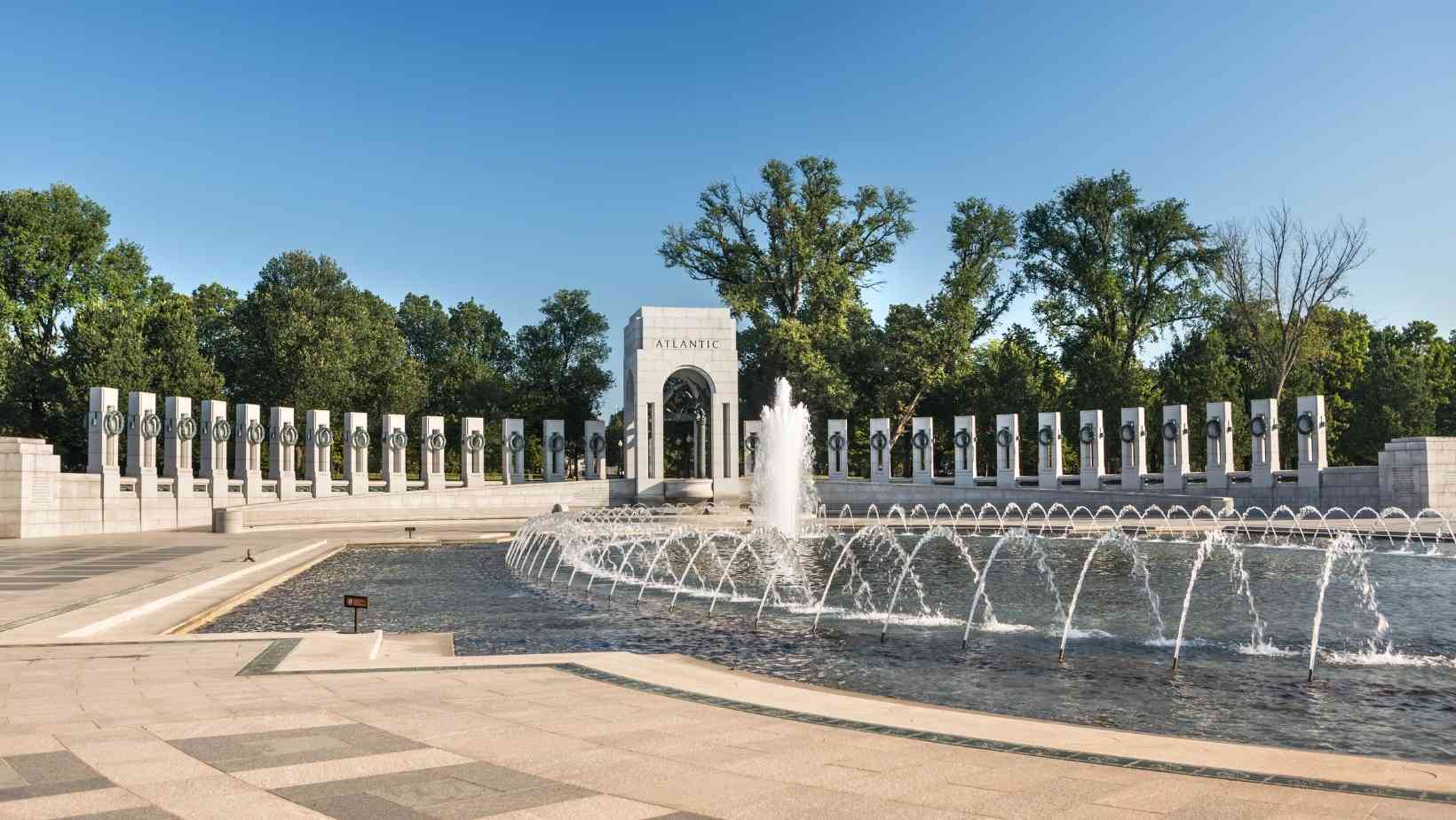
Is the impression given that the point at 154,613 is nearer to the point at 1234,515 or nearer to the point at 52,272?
the point at 1234,515

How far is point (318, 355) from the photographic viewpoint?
54250 millimetres

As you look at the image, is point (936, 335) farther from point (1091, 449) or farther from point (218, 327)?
point (218, 327)

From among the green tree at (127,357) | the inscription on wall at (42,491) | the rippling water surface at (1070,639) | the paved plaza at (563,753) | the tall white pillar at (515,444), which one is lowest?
the rippling water surface at (1070,639)

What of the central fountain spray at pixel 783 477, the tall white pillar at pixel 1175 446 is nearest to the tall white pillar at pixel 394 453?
the central fountain spray at pixel 783 477

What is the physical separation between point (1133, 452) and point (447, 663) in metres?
35.3

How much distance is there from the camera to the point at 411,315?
249 ft

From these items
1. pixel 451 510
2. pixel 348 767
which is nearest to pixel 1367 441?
pixel 451 510

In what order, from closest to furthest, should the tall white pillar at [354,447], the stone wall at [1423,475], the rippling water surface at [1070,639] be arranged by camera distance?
the rippling water surface at [1070,639] < the stone wall at [1423,475] < the tall white pillar at [354,447]

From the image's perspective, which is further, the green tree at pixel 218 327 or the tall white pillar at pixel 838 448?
the green tree at pixel 218 327

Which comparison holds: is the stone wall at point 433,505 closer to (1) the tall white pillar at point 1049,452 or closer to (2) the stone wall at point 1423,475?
(1) the tall white pillar at point 1049,452

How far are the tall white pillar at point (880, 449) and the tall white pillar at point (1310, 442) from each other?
16.7 metres

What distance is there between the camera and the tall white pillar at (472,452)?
42.7 meters

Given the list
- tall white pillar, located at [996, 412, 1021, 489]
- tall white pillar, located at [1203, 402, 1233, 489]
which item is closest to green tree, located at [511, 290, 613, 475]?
tall white pillar, located at [996, 412, 1021, 489]

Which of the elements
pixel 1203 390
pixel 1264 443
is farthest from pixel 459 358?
pixel 1264 443
